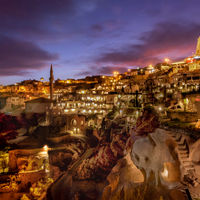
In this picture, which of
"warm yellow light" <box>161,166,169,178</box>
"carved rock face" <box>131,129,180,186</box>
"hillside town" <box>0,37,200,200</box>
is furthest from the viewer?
"hillside town" <box>0,37,200,200</box>

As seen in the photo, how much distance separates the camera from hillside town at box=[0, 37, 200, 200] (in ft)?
48.3

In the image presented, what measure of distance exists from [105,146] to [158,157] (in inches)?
696

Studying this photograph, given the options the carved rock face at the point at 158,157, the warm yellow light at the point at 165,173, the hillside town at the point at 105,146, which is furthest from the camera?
the hillside town at the point at 105,146

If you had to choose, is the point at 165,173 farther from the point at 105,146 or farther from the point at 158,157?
the point at 105,146

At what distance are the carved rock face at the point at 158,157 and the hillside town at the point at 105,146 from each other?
0.27 feet

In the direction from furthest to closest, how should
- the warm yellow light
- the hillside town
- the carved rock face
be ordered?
the hillside town, the warm yellow light, the carved rock face

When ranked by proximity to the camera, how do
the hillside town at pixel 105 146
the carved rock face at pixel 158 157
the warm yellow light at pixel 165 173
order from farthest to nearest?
1. the hillside town at pixel 105 146
2. the warm yellow light at pixel 165 173
3. the carved rock face at pixel 158 157

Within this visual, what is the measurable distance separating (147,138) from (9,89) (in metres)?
73.0


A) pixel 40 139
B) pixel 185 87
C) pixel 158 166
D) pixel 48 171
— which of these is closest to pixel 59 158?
pixel 48 171

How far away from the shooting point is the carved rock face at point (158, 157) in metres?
14.0

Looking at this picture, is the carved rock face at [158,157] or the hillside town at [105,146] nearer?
the carved rock face at [158,157]

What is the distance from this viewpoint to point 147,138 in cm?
1848

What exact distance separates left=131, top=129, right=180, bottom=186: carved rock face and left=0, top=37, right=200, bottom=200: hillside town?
8 cm

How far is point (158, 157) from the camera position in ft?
52.5
